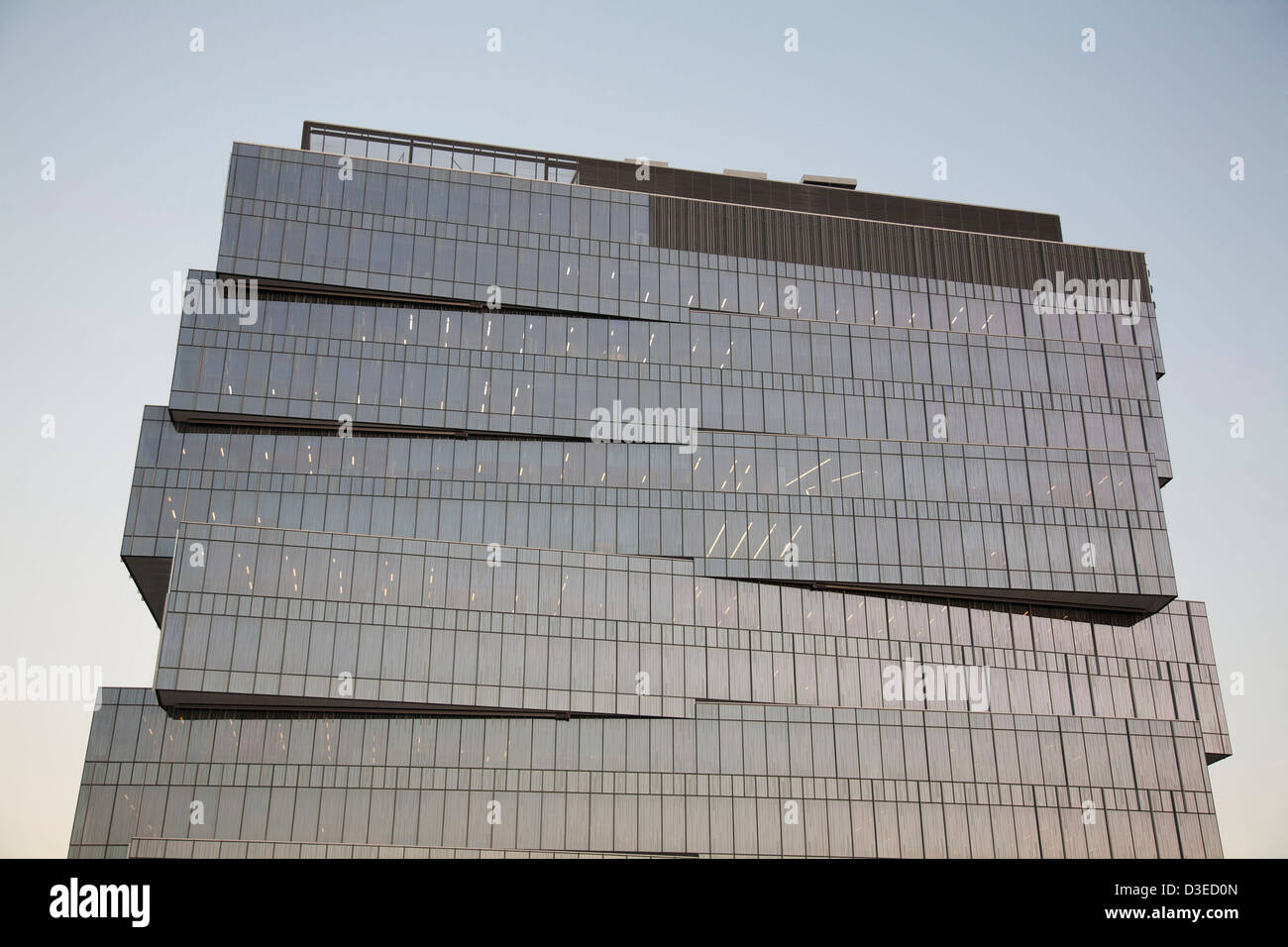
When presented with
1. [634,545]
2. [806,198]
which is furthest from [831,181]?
[634,545]

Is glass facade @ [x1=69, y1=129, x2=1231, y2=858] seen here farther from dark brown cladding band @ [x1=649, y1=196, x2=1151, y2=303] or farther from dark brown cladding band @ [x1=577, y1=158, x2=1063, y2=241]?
dark brown cladding band @ [x1=577, y1=158, x2=1063, y2=241]

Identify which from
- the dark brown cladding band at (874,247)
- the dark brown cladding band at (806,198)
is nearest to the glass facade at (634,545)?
the dark brown cladding band at (874,247)

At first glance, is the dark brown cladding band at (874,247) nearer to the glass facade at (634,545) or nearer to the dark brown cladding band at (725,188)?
the glass facade at (634,545)

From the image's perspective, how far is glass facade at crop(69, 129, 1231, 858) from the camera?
55.0 meters

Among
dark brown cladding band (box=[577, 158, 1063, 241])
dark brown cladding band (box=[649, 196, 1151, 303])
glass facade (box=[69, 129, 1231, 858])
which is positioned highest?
dark brown cladding band (box=[577, 158, 1063, 241])

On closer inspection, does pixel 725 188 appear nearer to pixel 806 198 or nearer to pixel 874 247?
pixel 806 198

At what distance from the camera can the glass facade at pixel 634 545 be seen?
55.0m

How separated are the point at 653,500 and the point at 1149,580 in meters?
26.9

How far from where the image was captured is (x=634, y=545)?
61.8 meters

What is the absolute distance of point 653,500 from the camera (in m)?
62.9

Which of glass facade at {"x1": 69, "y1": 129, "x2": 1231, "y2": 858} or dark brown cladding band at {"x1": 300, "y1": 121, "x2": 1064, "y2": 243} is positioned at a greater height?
dark brown cladding band at {"x1": 300, "y1": 121, "x2": 1064, "y2": 243}

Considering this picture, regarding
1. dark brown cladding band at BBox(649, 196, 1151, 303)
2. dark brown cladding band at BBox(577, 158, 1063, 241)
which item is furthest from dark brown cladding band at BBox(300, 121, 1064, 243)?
dark brown cladding band at BBox(649, 196, 1151, 303)

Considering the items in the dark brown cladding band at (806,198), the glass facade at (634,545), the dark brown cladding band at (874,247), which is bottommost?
the glass facade at (634,545)

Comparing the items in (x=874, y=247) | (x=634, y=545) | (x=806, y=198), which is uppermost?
(x=806, y=198)
